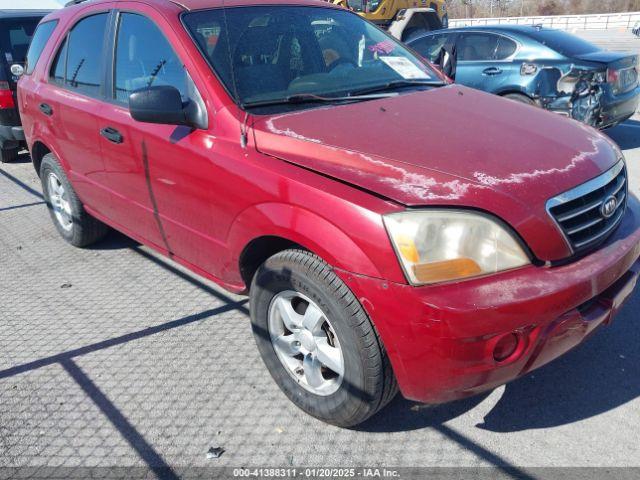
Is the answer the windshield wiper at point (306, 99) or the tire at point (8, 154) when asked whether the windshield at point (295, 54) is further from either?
the tire at point (8, 154)

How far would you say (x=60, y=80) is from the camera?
4.33 meters

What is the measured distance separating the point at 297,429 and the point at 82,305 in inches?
81.7

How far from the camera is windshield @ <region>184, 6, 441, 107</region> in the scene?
3006 mm

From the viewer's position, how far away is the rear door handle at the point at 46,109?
4365 millimetres

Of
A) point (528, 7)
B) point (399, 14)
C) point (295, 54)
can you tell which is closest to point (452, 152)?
point (295, 54)

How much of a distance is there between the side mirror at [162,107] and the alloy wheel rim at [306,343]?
1012 millimetres

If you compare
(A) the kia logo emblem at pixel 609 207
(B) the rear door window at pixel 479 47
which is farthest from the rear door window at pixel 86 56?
(B) the rear door window at pixel 479 47

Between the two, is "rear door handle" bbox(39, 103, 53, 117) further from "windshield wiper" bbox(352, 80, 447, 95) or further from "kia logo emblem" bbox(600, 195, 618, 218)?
"kia logo emblem" bbox(600, 195, 618, 218)


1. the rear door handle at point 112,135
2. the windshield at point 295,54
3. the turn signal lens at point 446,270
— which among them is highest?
the windshield at point 295,54

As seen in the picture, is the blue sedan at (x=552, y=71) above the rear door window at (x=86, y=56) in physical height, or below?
below

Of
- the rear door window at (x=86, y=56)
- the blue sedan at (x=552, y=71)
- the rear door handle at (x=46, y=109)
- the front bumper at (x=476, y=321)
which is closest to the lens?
the front bumper at (x=476, y=321)

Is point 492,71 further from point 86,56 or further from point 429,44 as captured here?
point 86,56

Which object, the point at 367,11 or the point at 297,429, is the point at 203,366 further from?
the point at 367,11

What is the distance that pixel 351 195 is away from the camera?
2213 mm
